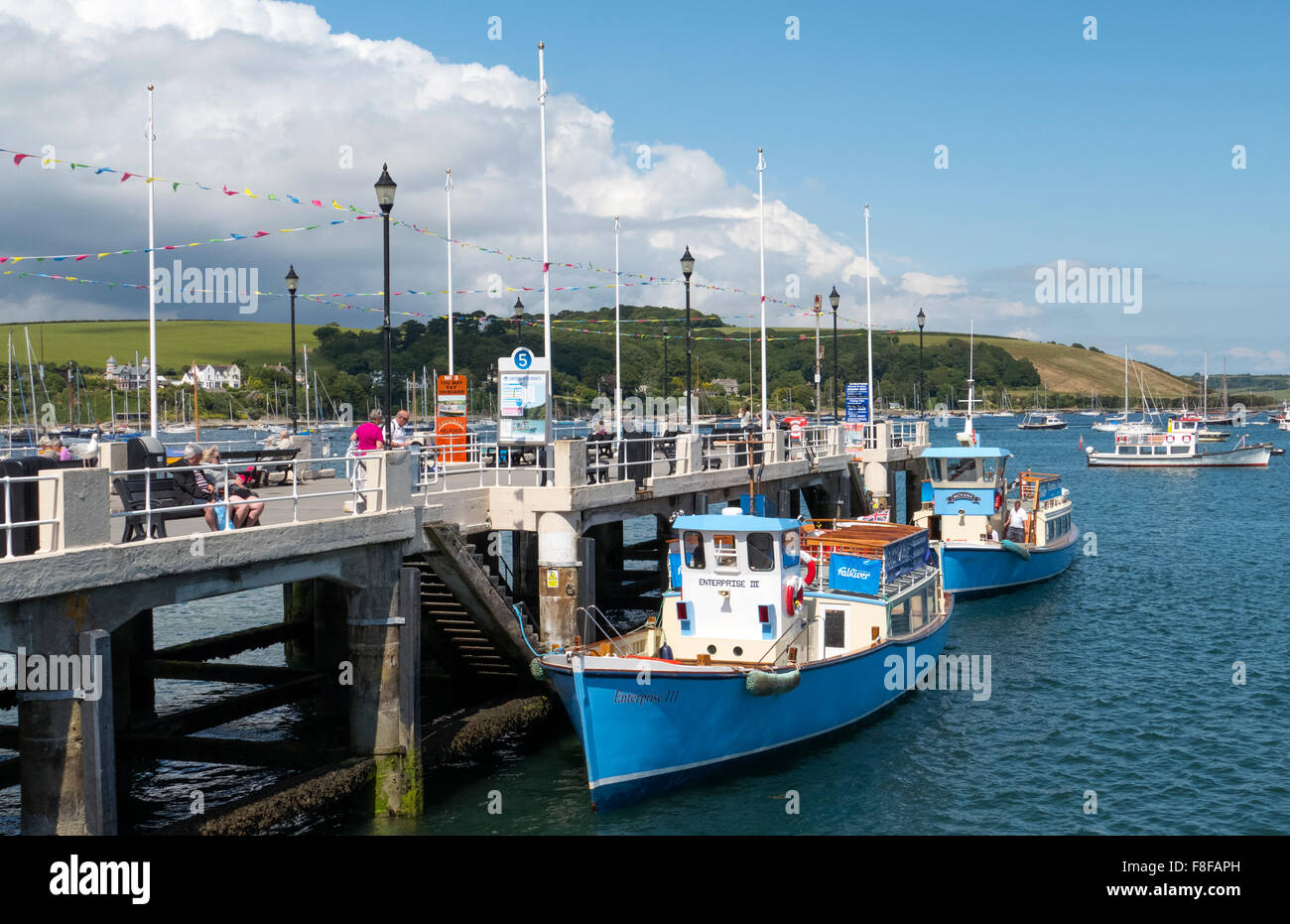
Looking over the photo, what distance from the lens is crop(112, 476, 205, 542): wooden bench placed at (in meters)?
17.0

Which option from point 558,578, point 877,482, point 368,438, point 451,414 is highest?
point 451,414

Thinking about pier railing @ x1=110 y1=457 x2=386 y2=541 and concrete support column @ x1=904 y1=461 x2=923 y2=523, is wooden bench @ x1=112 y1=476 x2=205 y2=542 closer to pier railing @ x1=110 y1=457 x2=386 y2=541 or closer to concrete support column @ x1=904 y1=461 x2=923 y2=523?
pier railing @ x1=110 y1=457 x2=386 y2=541

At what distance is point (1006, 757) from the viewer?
81.9ft

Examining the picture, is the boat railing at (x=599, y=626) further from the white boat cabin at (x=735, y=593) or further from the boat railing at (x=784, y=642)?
the boat railing at (x=784, y=642)

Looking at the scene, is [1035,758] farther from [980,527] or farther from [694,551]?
[980,527]

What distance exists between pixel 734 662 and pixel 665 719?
2.98 metres

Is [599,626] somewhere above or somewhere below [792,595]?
below

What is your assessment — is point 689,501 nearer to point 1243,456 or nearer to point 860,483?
point 860,483

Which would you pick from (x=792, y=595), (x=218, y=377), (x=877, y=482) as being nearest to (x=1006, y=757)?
(x=792, y=595)

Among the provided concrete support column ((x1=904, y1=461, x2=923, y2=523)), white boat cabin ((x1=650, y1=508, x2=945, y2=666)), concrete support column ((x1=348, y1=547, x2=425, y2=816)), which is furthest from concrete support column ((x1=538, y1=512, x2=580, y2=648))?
concrete support column ((x1=904, y1=461, x2=923, y2=523))

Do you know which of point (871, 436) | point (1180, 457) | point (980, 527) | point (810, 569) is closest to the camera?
point (810, 569)

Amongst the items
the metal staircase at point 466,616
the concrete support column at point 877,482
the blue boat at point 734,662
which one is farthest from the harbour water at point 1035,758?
the concrete support column at point 877,482

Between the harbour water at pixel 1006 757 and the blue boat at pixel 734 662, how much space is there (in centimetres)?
64
